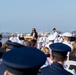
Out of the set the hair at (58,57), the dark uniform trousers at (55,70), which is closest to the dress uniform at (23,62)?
the dark uniform trousers at (55,70)

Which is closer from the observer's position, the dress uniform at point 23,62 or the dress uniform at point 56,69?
the dress uniform at point 23,62

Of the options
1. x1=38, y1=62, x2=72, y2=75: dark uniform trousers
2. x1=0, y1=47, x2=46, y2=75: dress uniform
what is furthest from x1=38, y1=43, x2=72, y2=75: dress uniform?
x1=0, y1=47, x2=46, y2=75: dress uniform

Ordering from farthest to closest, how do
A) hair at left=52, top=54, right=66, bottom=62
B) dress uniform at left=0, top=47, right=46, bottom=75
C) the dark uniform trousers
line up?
hair at left=52, top=54, right=66, bottom=62 → the dark uniform trousers → dress uniform at left=0, top=47, right=46, bottom=75

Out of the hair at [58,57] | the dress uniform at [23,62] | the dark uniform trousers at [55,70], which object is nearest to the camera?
the dress uniform at [23,62]

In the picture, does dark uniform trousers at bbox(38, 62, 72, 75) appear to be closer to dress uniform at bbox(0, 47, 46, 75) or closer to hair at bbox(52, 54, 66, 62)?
hair at bbox(52, 54, 66, 62)

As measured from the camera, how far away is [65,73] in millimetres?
4090

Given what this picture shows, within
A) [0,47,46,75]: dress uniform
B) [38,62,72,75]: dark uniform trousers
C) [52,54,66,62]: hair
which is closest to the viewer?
[0,47,46,75]: dress uniform

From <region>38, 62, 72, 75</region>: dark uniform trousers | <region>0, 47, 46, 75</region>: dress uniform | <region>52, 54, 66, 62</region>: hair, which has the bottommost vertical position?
<region>38, 62, 72, 75</region>: dark uniform trousers

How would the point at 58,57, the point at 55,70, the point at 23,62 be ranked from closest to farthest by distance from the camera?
the point at 23,62 → the point at 55,70 → the point at 58,57

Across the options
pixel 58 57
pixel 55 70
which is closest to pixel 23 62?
pixel 55 70

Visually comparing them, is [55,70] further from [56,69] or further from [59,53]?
[59,53]

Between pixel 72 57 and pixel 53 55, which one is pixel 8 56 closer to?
pixel 53 55

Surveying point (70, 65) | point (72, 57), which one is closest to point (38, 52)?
point (70, 65)

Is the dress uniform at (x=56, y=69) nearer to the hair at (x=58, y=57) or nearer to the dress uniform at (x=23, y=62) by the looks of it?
the hair at (x=58, y=57)
